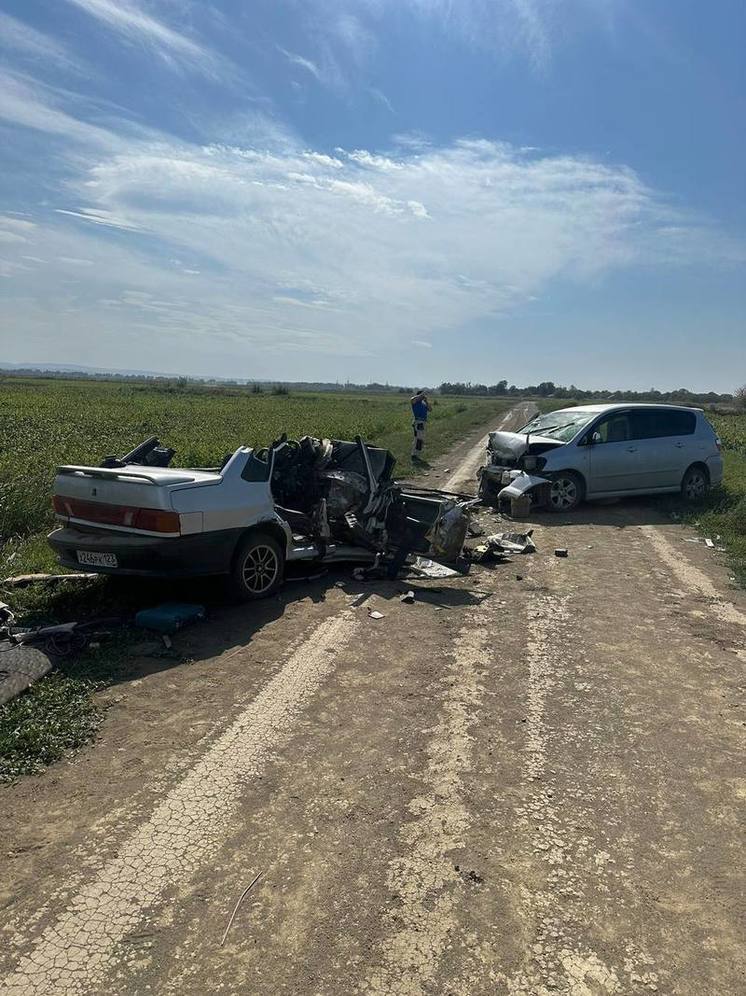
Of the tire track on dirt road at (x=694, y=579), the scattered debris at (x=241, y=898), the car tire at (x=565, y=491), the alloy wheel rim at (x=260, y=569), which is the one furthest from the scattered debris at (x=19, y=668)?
the car tire at (x=565, y=491)

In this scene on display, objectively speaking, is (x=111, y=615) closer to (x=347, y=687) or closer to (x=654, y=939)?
(x=347, y=687)

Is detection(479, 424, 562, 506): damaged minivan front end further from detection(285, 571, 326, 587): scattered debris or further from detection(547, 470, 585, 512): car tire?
detection(285, 571, 326, 587): scattered debris

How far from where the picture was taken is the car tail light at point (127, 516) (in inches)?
218

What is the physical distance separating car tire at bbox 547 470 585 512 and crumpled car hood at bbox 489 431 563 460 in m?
0.57

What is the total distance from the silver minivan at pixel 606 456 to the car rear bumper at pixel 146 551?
623 centimetres

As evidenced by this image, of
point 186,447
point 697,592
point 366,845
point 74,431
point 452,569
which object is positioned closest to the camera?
point 366,845

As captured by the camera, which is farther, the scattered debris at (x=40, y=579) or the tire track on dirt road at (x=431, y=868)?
the scattered debris at (x=40, y=579)

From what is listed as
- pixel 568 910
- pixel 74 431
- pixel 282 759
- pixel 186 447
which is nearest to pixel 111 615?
pixel 282 759

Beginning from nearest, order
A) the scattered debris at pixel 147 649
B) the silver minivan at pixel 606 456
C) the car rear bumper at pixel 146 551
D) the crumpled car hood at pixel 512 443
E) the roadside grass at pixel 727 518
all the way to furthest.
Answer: the scattered debris at pixel 147 649 → the car rear bumper at pixel 146 551 → the roadside grass at pixel 727 518 → the silver minivan at pixel 606 456 → the crumpled car hood at pixel 512 443

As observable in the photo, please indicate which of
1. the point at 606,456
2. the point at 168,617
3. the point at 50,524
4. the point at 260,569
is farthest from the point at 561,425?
the point at 168,617

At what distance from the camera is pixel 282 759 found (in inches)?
148

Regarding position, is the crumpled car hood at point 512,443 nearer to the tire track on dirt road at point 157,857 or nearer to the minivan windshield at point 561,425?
the minivan windshield at point 561,425

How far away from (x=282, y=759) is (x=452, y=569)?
4501 millimetres

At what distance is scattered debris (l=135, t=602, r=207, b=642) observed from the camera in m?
5.62
